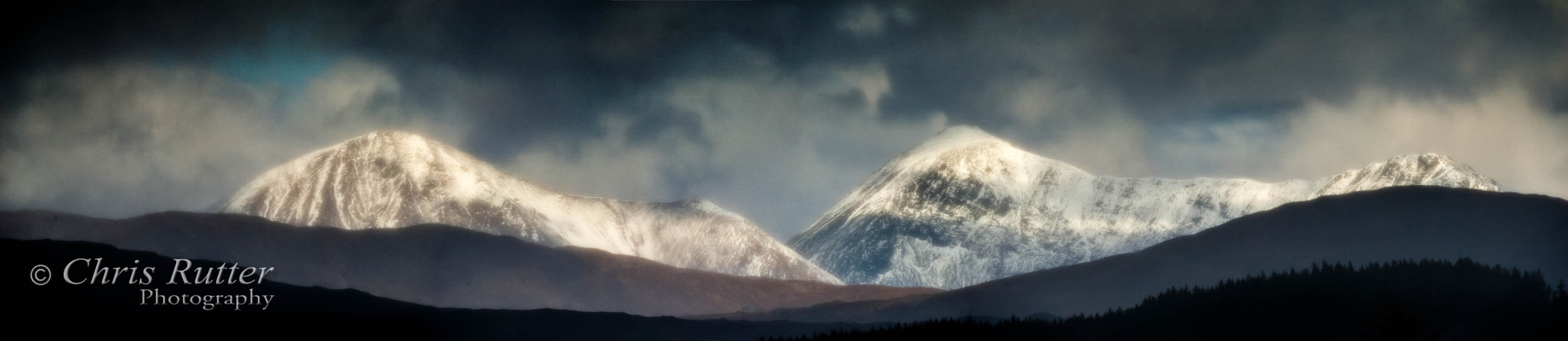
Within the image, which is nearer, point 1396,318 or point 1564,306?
point 1396,318

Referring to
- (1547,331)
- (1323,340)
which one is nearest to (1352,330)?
(1323,340)

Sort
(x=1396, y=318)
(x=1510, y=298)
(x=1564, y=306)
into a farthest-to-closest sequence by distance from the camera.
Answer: (x=1510, y=298), (x=1564, y=306), (x=1396, y=318)

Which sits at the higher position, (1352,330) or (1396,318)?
(1352,330)

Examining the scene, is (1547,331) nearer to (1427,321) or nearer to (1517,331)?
(1517,331)

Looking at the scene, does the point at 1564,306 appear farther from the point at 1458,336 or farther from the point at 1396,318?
the point at 1396,318

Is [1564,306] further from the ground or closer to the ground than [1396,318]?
further from the ground

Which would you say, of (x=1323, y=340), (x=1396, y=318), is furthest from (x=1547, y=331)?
(x=1396, y=318)

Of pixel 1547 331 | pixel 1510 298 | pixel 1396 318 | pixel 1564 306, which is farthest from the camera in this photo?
pixel 1510 298

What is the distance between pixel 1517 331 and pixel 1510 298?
80.6 ft

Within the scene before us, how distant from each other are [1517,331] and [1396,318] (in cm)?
11687

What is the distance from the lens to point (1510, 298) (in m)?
195

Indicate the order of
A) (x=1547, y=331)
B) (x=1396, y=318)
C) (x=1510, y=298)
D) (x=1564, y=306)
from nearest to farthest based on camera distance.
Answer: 1. (x=1396, y=318)
2. (x=1547, y=331)
3. (x=1564, y=306)
4. (x=1510, y=298)

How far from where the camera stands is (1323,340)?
197 m

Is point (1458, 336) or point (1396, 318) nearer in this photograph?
point (1396, 318)
